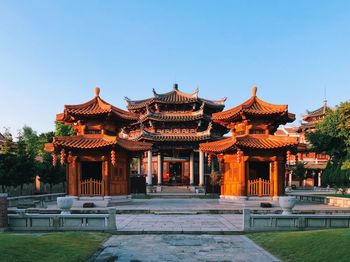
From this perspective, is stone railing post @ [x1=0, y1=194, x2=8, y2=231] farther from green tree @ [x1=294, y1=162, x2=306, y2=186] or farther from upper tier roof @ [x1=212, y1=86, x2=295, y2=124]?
green tree @ [x1=294, y1=162, x2=306, y2=186]

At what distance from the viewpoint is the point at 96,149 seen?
23.2 metres

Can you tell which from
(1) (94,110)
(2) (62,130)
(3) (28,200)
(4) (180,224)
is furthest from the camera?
(2) (62,130)

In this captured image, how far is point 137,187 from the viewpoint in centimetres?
3353

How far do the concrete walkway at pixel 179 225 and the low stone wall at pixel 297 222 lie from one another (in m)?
0.88

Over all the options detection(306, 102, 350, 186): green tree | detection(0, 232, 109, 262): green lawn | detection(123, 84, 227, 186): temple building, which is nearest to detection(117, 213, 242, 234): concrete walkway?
detection(0, 232, 109, 262): green lawn

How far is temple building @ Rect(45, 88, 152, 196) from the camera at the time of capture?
22.9m

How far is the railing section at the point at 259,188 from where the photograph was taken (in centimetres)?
2355

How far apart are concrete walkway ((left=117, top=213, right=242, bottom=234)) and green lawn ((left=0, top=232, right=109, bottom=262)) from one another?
2875 millimetres

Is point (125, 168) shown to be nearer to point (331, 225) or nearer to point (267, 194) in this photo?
point (267, 194)

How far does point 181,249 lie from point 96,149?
13.8 m

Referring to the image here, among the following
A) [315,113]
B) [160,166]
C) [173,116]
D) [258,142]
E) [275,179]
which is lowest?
[160,166]

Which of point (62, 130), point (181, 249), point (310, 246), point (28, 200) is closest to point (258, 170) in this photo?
point (310, 246)

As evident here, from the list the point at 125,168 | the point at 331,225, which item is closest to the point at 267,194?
the point at 331,225

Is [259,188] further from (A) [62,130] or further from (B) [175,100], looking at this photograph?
(A) [62,130]
